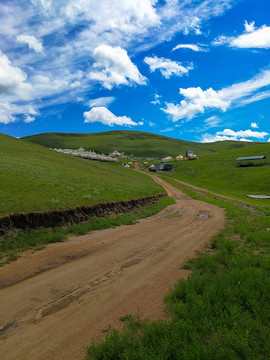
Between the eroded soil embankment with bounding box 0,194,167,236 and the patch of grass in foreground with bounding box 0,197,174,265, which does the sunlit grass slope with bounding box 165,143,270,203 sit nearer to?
the eroded soil embankment with bounding box 0,194,167,236

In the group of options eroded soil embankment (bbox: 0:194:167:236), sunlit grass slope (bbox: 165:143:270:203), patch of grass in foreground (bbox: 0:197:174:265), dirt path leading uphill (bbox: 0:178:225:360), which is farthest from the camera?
sunlit grass slope (bbox: 165:143:270:203)

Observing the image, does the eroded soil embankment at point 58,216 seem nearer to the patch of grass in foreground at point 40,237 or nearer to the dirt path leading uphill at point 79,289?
the patch of grass in foreground at point 40,237

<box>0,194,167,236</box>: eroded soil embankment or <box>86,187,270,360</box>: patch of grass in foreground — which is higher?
<box>0,194,167,236</box>: eroded soil embankment

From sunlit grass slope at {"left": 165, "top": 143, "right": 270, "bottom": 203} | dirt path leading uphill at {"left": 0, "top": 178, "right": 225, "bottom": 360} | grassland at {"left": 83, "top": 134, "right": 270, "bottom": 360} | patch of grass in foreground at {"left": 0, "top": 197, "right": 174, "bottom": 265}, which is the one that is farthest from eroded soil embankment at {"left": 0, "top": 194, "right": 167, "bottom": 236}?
sunlit grass slope at {"left": 165, "top": 143, "right": 270, "bottom": 203}

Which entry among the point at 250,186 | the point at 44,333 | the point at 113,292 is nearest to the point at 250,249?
the point at 113,292

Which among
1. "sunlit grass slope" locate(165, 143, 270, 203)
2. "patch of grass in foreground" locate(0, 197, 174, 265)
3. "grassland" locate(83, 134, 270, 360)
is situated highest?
"patch of grass in foreground" locate(0, 197, 174, 265)

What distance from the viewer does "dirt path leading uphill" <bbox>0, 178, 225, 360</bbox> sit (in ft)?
18.6

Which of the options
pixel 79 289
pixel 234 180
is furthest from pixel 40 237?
pixel 234 180

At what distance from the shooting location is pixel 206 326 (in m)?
5.55

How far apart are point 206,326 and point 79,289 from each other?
460 cm

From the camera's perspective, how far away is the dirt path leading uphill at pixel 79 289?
566 centimetres

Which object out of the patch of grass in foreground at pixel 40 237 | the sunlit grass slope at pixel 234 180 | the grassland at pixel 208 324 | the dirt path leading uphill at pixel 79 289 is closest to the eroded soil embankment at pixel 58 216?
the patch of grass in foreground at pixel 40 237

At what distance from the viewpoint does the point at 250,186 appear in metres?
67.5

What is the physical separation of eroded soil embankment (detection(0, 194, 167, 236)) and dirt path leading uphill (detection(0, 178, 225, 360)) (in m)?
2.69
